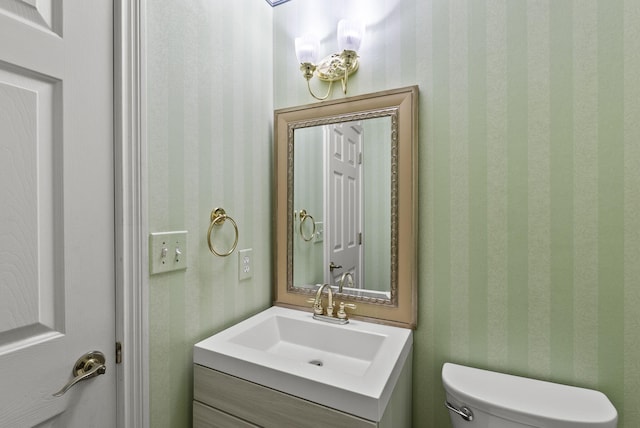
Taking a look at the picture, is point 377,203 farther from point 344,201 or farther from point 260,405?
point 260,405

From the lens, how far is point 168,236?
38.2 inches

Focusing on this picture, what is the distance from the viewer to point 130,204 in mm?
859

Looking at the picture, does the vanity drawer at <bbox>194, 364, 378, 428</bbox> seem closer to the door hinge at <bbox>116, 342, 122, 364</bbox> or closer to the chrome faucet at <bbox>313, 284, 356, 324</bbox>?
the door hinge at <bbox>116, 342, 122, 364</bbox>

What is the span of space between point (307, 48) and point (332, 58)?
11 cm

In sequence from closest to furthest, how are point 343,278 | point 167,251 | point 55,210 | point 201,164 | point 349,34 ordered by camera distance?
point 55,210
point 167,251
point 201,164
point 349,34
point 343,278

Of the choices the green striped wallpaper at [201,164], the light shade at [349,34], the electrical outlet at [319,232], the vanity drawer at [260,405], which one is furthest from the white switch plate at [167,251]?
the light shade at [349,34]

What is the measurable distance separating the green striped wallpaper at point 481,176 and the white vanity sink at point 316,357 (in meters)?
0.12

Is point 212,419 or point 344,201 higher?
point 344,201

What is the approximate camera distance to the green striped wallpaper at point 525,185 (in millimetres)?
944

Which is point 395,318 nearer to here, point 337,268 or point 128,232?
point 337,268

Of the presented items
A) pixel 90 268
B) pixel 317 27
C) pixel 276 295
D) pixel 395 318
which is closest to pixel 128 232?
pixel 90 268

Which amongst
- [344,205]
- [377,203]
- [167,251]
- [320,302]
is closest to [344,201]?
[344,205]

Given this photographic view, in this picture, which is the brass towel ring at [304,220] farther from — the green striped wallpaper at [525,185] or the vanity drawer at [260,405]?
the vanity drawer at [260,405]

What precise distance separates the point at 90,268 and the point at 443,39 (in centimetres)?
137
